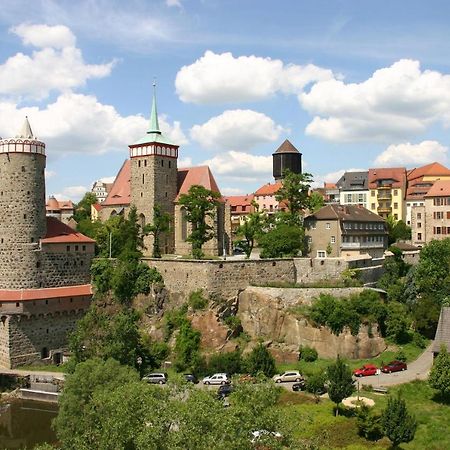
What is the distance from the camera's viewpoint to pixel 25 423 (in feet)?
124

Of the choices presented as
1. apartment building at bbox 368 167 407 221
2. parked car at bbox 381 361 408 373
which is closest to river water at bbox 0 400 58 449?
parked car at bbox 381 361 408 373

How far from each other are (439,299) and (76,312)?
3051cm

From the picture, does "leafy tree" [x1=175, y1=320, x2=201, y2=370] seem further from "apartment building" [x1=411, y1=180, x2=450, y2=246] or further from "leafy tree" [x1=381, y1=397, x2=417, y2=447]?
"apartment building" [x1=411, y1=180, x2=450, y2=246]

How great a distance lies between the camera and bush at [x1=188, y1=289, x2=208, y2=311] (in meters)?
46.9

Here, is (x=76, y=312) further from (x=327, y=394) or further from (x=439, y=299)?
(x=439, y=299)

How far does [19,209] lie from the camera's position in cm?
4884

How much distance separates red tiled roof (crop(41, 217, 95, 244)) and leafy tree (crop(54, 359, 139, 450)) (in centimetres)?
1797

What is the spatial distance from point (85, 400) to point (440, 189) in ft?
183

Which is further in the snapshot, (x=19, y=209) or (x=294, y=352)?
(x=19, y=209)

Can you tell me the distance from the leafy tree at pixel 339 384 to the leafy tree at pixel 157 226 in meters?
25.9

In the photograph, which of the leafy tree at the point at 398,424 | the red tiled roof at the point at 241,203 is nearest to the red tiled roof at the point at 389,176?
the red tiled roof at the point at 241,203

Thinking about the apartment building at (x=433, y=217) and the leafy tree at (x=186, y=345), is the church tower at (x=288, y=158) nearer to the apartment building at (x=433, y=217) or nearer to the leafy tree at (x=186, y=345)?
the apartment building at (x=433, y=217)

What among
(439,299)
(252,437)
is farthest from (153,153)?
(252,437)

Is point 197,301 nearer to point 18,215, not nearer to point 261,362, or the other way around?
point 261,362
